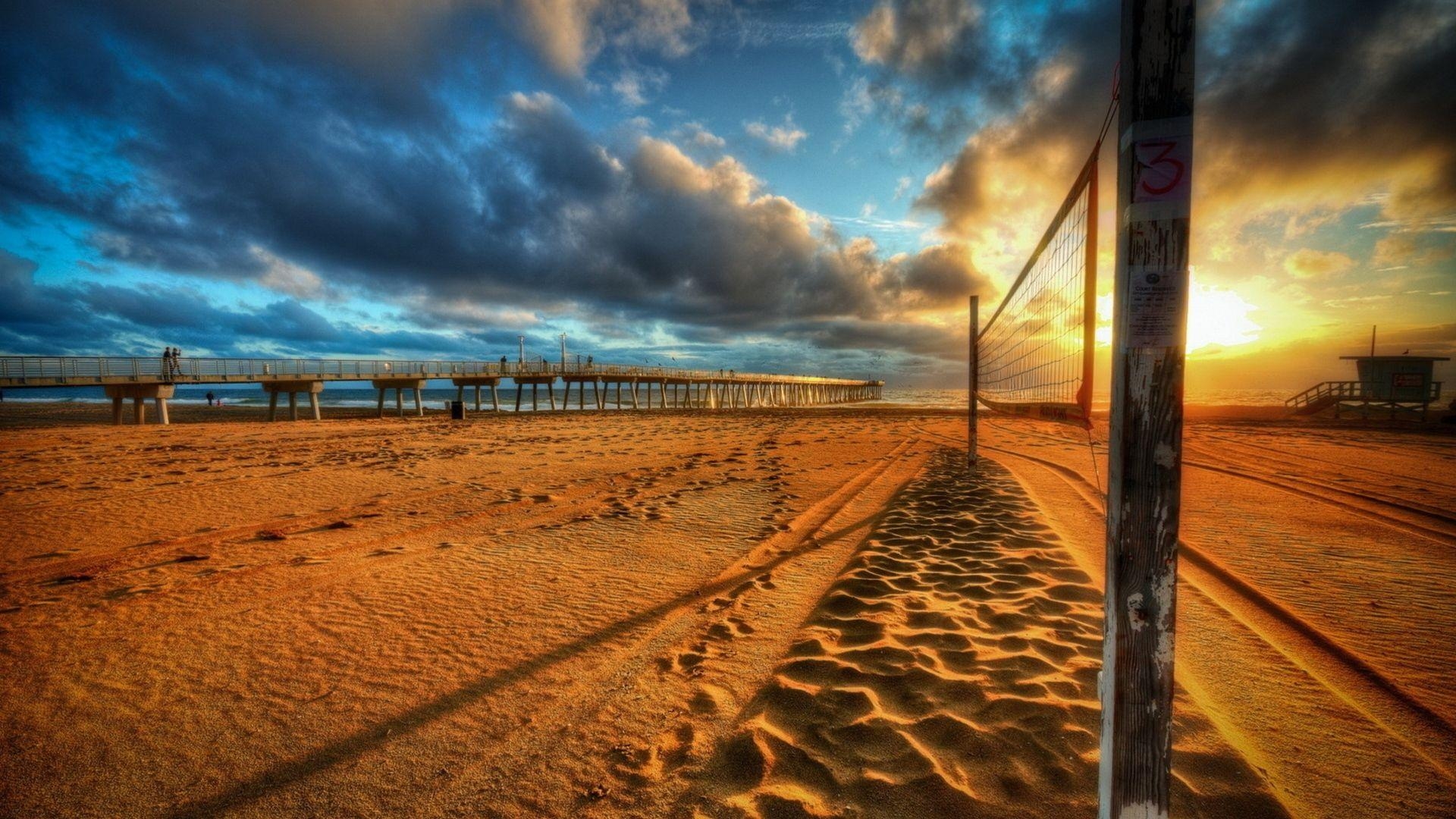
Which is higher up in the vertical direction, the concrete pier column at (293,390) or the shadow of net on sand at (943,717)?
the concrete pier column at (293,390)

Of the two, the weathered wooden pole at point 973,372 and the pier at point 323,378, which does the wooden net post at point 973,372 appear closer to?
the weathered wooden pole at point 973,372

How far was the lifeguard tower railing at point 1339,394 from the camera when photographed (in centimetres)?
2025

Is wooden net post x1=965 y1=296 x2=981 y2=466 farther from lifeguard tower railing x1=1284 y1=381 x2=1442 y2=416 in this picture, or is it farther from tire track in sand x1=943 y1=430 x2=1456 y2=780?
lifeguard tower railing x1=1284 y1=381 x2=1442 y2=416

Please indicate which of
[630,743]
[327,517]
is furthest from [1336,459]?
[327,517]

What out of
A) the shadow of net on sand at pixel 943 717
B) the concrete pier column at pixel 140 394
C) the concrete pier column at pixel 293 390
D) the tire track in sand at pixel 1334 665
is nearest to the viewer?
the shadow of net on sand at pixel 943 717

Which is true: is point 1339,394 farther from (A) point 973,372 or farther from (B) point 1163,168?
(B) point 1163,168

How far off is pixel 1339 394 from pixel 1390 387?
1476 mm

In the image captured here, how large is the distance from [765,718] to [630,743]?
689mm

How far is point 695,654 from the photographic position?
→ 323 cm

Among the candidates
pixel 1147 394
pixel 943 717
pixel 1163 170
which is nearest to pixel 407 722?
pixel 943 717

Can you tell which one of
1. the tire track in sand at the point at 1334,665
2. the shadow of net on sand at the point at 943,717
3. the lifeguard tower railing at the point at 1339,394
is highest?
the lifeguard tower railing at the point at 1339,394

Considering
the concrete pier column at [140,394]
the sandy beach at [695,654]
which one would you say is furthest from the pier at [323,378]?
the sandy beach at [695,654]

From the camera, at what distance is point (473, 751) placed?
2.41 meters

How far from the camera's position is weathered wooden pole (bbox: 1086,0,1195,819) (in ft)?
4.80
